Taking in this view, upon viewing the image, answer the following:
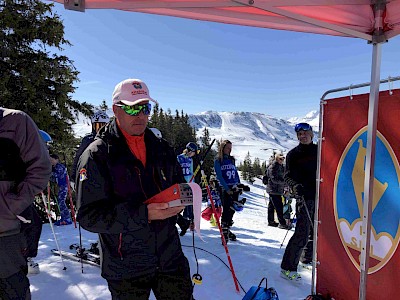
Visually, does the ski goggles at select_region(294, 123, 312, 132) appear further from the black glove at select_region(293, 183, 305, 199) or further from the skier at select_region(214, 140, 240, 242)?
the skier at select_region(214, 140, 240, 242)

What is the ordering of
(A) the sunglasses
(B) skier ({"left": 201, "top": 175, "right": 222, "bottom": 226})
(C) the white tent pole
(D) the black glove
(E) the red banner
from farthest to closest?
(B) skier ({"left": 201, "top": 175, "right": 222, "bottom": 226}) < (D) the black glove < (E) the red banner < (C) the white tent pole < (A) the sunglasses

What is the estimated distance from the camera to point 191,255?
5797mm

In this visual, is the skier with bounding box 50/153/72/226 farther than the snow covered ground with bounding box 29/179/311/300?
Yes

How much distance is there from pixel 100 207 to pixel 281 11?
1933mm

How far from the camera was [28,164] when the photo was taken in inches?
94.6

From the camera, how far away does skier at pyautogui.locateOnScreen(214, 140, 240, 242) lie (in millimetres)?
7070

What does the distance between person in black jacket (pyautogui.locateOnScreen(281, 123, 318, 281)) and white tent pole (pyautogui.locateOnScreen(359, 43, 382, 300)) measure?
1.94 metres

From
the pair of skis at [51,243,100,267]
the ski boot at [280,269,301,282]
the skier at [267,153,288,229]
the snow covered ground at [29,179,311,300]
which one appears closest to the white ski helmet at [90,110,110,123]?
the pair of skis at [51,243,100,267]

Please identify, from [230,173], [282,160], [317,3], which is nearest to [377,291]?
[317,3]

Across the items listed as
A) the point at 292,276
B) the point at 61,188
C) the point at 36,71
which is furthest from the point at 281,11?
the point at 36,71

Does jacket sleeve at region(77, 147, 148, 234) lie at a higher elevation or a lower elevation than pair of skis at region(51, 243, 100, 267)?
higher

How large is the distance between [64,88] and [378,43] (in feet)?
44.2

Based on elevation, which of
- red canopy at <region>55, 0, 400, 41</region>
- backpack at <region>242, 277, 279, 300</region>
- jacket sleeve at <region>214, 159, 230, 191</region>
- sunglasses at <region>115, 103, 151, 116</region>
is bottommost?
backpack at <region>242, 277, 279, 300</region>

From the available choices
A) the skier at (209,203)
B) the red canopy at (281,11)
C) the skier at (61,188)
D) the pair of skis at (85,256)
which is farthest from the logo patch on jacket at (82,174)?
the skier at (61,188)
